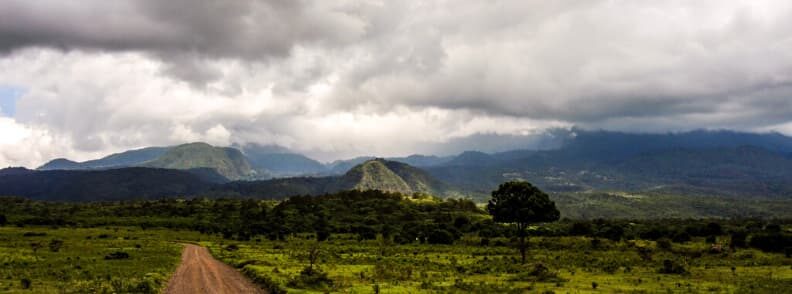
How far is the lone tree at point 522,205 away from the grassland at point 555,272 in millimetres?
7662

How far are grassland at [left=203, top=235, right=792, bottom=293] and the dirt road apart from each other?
2480 mm

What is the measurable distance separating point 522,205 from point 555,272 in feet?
79.7

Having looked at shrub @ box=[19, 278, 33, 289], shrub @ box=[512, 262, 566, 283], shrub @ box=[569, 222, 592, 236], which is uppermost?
shrub @ box=[19, 278, 33, 289]

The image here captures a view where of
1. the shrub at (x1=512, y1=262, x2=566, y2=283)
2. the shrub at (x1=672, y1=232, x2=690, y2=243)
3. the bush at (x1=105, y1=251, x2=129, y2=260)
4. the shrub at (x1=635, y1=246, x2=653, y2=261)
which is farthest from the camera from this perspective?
the shrub at (x1=672, y1=232, x2=690, y2=243)

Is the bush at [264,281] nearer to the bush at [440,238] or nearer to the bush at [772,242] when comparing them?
the bush at [440,238]

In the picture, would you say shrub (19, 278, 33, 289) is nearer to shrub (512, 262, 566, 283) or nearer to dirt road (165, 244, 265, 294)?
dirt road (165, 244, 265, 294)

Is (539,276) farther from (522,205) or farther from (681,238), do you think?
(681,238)

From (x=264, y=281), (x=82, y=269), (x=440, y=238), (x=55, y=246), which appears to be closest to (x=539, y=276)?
(x=264, y=281)

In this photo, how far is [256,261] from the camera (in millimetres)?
81312

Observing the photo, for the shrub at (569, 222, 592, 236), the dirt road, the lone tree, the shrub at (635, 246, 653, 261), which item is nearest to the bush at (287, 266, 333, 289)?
the dirt road

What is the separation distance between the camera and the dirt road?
55.0m

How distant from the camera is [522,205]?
310 ft

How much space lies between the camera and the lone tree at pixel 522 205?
94.4 metres

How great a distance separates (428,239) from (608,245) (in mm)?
48924
